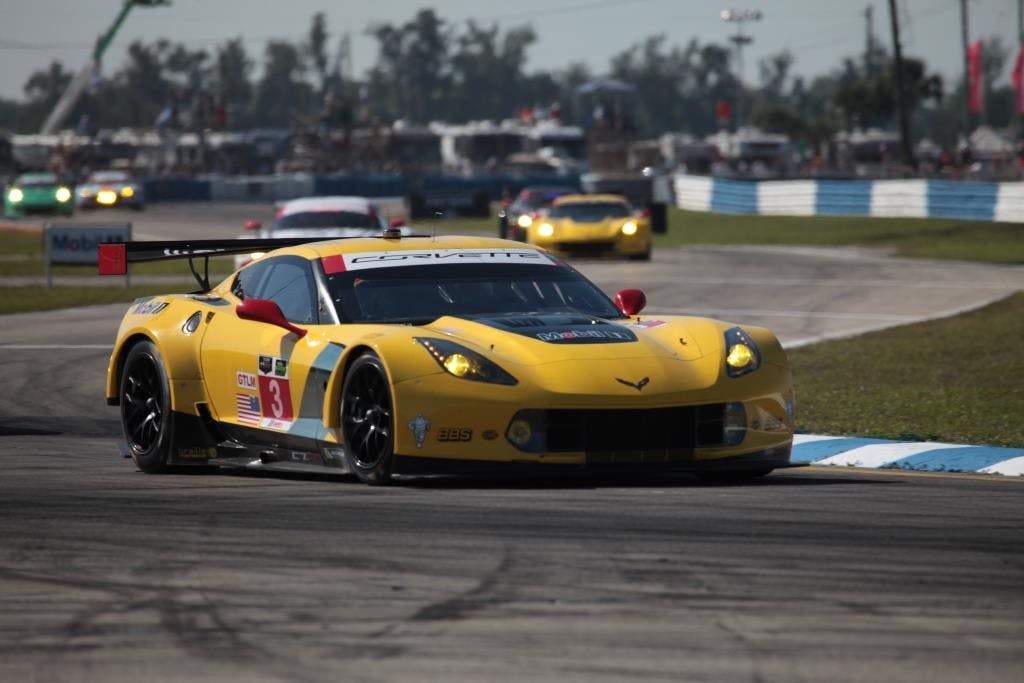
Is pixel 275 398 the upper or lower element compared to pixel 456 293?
lower

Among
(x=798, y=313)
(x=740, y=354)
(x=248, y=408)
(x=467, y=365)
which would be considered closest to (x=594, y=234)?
(x=798, y=313)

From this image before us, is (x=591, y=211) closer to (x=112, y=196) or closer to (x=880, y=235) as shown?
(x=880, y=235)

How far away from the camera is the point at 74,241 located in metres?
29.2

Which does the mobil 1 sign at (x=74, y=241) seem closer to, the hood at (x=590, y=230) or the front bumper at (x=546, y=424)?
the hood at (x=590, y=230)

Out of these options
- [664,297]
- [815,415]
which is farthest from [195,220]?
[815,415]

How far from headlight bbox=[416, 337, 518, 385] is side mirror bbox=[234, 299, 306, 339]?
42.2 inches

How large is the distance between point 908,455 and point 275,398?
3434 millimetres

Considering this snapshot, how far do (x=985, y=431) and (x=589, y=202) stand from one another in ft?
75.3

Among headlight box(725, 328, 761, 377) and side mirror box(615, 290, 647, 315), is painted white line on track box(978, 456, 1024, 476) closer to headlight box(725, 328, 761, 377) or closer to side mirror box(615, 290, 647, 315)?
headlight box(725, 328, 761, 377)

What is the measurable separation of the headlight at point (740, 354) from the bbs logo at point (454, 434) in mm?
1221

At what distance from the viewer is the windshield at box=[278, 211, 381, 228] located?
27016 mm

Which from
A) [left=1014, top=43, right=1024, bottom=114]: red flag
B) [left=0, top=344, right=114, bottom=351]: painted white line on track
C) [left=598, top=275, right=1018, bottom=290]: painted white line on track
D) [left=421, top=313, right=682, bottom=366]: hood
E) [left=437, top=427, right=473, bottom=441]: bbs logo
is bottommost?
[left=598, top=275, right=1018, bottom=290]: painted white line on track

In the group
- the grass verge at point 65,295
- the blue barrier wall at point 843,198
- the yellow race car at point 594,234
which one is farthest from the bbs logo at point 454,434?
the blue barrier wall at point 843,198

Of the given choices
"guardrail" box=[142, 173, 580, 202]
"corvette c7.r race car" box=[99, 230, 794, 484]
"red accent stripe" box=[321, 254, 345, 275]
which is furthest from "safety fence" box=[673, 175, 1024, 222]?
"red accent stripe" box=[321, 254, 345, 275]
